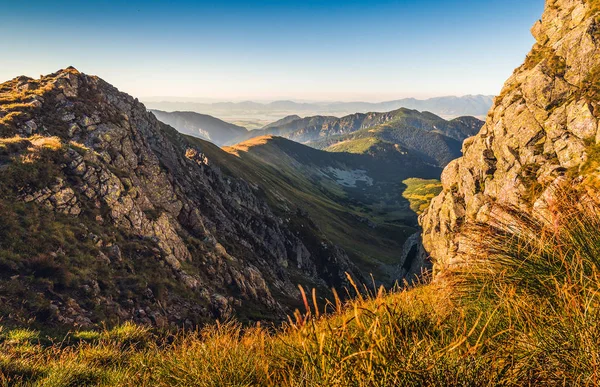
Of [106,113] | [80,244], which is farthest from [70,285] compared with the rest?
[106,113]

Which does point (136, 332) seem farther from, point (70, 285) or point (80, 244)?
point (80, 244)

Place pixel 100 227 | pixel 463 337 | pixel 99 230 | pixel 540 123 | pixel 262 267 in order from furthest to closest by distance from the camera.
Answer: pixel 540 123 → pixel 262 267 → pixel 100 227 → pixel 99 230 → pixel 463 337

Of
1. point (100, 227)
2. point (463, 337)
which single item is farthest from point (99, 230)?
point (463, 337)

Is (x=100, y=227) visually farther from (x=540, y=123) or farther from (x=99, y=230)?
(x=540, y=123)

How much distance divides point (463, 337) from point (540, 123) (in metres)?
80.0

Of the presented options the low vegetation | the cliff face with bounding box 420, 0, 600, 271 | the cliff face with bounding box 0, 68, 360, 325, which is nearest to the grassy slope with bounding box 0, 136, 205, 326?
the cliff face with bounding box 0, 68, 360, 325

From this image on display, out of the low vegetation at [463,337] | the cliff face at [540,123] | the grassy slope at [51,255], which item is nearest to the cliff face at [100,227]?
the grassy slope at [51,255]

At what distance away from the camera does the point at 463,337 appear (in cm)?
315

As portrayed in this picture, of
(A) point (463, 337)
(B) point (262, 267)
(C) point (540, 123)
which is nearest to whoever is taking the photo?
(A) point (463, 337)

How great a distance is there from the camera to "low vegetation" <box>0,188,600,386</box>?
3.13 m

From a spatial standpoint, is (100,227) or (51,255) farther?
(100,227)

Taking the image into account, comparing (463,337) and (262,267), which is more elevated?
(463,337)

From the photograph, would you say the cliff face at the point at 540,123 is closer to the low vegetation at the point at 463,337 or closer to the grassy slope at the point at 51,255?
the grassy slope at the point at 51,255

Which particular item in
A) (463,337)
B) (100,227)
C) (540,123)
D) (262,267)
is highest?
(540,123)
